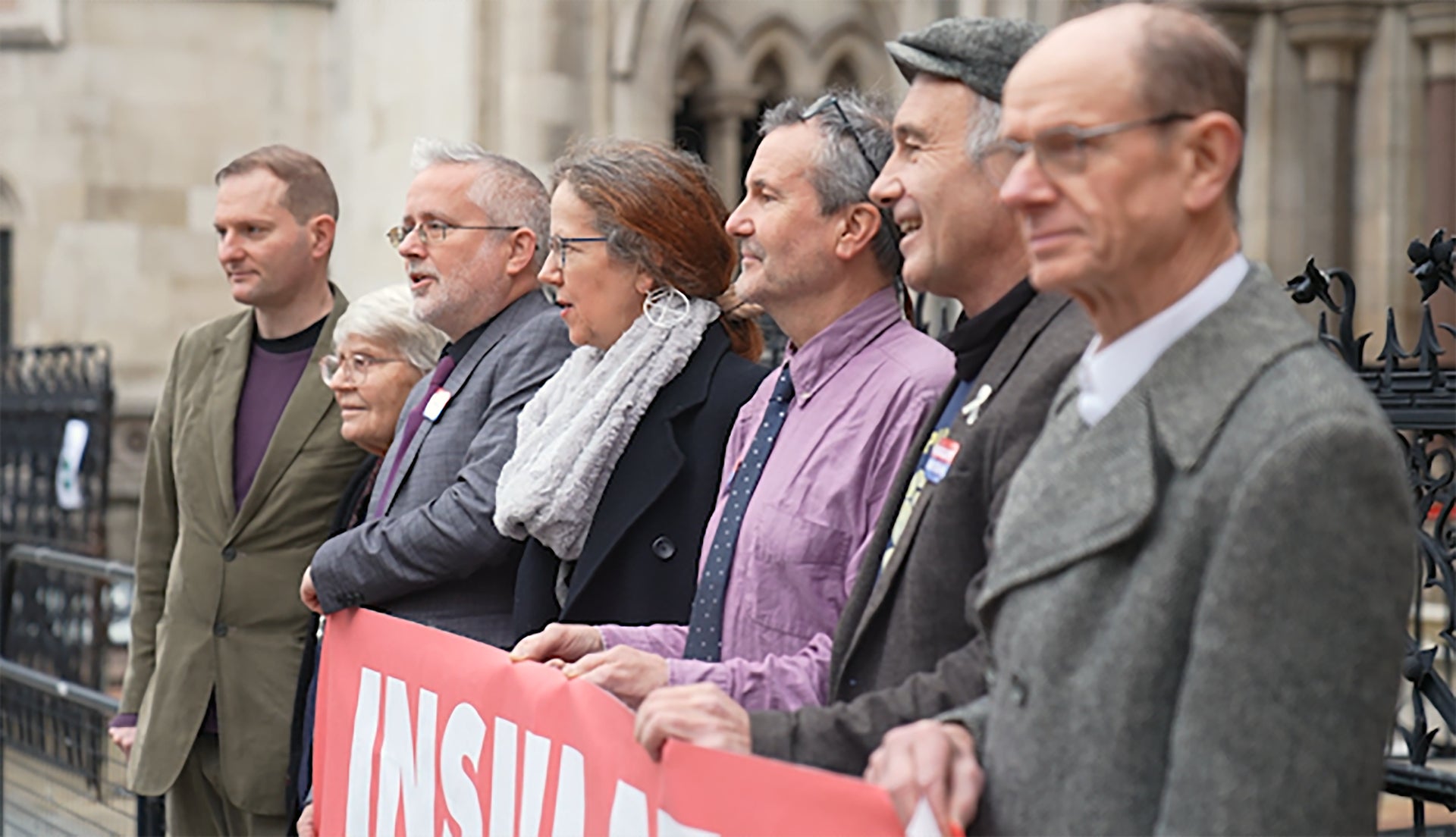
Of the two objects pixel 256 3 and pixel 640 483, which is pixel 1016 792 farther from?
pixel 256 3

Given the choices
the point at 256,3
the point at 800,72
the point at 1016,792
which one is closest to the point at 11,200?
the point at 256,3

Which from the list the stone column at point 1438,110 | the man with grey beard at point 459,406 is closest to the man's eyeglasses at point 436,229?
the man with grey beard at point 459,406

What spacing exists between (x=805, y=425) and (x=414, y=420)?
1.51 meters

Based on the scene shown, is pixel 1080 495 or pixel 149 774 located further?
pixel 149 774

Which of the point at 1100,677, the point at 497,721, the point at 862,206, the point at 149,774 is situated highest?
the point at 862,206

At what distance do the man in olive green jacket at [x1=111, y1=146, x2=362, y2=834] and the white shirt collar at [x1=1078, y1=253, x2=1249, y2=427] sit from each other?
3.19 meters

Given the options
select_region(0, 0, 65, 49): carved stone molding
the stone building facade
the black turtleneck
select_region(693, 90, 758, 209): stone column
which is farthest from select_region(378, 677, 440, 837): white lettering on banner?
select_region(0, 0, 65, 49): carved stone molding

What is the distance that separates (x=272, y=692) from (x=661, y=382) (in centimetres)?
172

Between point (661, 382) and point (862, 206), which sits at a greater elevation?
point (862, 206)

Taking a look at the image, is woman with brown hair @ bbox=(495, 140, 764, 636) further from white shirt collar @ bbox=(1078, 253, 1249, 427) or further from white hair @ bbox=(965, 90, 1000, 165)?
white shirt collar @ bbox=(1078, 253, 1249, 427)

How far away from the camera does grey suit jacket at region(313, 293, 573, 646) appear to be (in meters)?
3.99

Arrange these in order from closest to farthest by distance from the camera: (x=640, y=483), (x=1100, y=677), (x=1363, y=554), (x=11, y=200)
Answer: (x=1363, y=554)
(x=1100, y=677)
(x=640, y=483)
(x=11, y=200)

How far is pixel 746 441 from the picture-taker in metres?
3.33

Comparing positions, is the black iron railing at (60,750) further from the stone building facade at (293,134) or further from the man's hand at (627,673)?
the stone building facade at (293,134)
